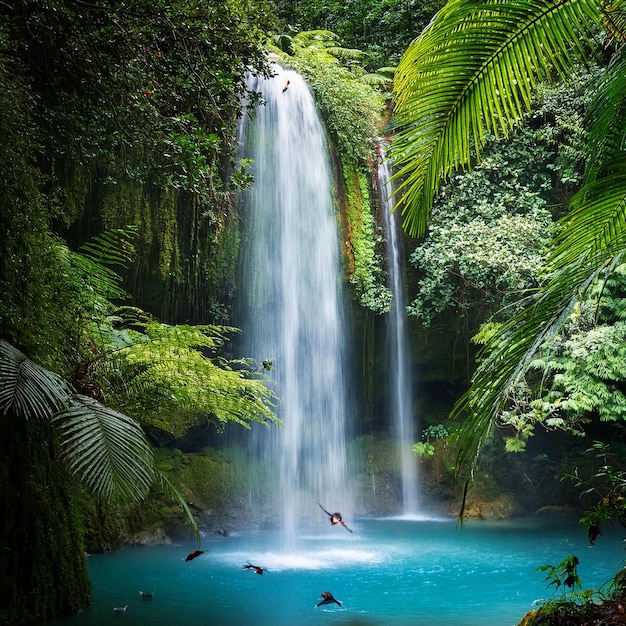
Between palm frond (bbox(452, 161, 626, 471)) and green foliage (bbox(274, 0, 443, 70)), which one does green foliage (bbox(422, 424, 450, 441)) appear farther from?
palm frond (bbox(452, 161, 626, 471))

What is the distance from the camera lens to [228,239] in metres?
10.9

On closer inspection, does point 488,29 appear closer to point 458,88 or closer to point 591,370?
point 458,88

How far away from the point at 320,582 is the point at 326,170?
7515 millimetres

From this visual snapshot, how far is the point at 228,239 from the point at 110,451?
769cm

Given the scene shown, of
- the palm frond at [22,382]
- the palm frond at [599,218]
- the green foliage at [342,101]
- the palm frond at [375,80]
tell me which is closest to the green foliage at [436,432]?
the green foliage at [342,101]

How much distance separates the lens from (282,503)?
35.8 ft

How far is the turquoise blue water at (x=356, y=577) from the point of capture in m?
5.39

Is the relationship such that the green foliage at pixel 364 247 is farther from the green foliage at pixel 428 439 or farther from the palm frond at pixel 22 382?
the palm frond at pixel 22 382

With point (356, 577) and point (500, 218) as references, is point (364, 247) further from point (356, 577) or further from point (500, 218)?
Result: point (356, 577)

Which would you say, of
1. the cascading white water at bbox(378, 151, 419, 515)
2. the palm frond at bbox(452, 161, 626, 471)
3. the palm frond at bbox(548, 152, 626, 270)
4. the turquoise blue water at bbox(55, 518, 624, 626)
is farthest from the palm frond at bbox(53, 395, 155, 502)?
the cascading white water at bbox(378, 151, 419, 515)

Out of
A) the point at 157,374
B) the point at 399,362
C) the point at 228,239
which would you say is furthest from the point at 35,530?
the point at 399,362

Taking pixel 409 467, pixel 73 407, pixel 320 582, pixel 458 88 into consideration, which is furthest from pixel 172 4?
pixel 409 467

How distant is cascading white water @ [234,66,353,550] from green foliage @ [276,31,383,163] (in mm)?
224

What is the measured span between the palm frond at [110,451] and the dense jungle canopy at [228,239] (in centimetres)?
2
